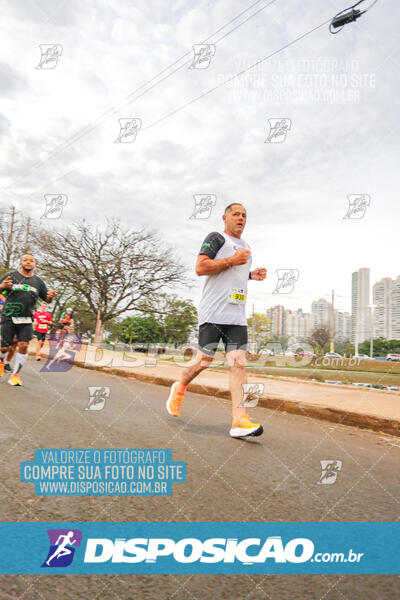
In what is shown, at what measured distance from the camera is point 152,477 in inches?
100

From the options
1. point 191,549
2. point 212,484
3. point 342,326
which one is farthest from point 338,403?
point 342,326

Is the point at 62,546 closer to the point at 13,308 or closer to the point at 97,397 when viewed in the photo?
the point at 97,397

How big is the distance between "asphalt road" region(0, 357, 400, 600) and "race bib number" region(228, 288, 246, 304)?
1090mm

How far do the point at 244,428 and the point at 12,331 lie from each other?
4.21 meters

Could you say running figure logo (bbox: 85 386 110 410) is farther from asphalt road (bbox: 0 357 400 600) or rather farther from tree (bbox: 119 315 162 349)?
tree (bbox: 119 315 162 349)

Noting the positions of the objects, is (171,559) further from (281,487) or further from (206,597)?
(281,487)

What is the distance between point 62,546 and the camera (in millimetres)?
1693

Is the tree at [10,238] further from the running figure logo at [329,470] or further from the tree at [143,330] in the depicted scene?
the running figure logo at [329,470]

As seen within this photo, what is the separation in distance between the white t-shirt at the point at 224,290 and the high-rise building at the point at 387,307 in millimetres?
46690

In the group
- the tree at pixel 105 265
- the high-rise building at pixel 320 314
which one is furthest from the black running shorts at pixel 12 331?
the high-rise building at pixel 320 314

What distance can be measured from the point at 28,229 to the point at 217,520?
101 ft

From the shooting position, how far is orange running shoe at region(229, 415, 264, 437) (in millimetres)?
3553

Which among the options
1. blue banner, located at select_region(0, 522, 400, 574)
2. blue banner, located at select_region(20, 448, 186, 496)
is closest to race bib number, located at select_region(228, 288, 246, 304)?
blue banner, located at select_region(20, 448, 186, 496)

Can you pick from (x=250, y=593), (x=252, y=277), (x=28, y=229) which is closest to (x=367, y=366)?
(x=28, y=229)
